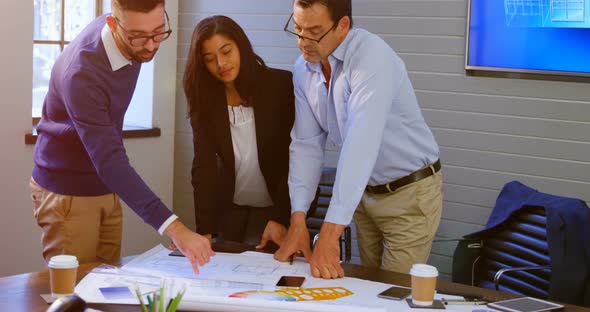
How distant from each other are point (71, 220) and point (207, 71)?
653mm

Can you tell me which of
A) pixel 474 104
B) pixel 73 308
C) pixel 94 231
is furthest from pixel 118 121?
pixel 474 104

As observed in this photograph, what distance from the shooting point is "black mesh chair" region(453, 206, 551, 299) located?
11.3 ft

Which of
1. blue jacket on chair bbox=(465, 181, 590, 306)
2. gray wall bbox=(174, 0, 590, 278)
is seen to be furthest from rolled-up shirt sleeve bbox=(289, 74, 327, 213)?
gray wall bbox=(174, 0, 590, 278)

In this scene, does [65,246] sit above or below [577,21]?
below

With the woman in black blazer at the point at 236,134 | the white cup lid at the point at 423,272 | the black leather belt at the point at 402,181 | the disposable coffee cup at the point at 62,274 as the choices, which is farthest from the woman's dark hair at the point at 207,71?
the white cup lid at the point at 423,272

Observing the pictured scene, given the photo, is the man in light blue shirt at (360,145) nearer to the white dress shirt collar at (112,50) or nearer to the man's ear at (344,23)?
the man's ear at (344,23)

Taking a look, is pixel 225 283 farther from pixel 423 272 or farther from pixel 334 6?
pixel 334 6

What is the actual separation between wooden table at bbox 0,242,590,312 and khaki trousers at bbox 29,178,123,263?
0.26 metres

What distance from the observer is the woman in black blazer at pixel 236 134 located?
9.24 ft

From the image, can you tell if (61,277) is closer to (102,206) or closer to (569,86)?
(102,206)

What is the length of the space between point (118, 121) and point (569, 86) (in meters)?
2.11

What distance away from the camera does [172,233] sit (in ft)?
8.07

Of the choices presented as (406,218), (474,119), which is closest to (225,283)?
(406,218)

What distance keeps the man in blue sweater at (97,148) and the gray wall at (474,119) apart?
1898 mm
